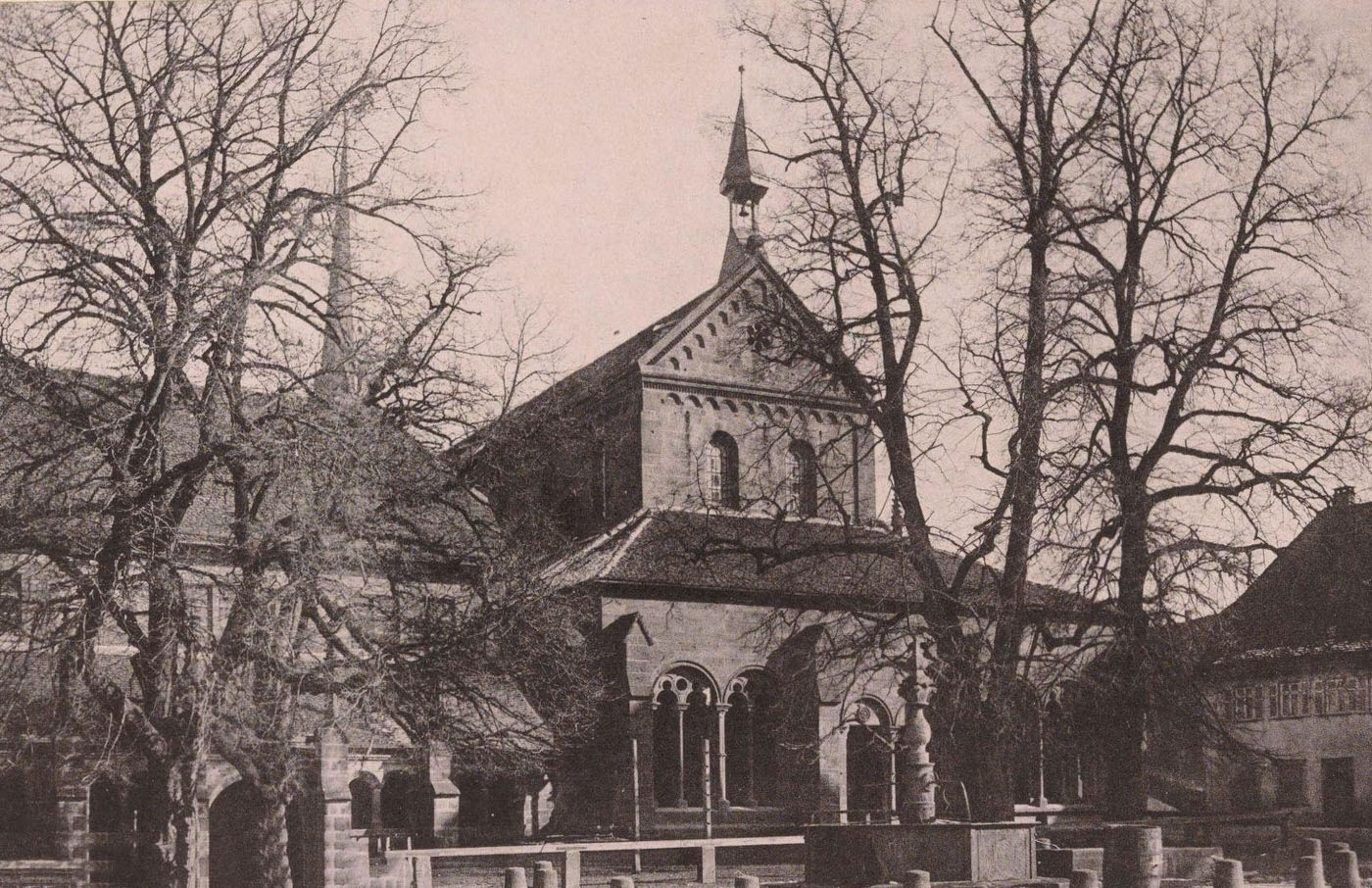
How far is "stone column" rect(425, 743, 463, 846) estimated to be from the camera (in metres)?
27.7

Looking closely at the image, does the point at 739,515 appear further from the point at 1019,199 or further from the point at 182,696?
the point at 182,696

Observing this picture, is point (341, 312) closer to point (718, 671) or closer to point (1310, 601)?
point (718, 671)

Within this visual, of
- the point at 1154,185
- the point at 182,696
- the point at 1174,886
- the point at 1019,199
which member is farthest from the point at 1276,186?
the point at 182,696

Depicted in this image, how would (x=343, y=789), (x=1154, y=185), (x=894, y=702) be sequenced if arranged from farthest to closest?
(x=894, y=702), (x=1154, y=185), (x=343, y=789)

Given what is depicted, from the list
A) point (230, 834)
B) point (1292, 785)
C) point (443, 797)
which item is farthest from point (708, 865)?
point (1292, 785)

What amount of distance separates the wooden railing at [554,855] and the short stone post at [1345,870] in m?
6.77

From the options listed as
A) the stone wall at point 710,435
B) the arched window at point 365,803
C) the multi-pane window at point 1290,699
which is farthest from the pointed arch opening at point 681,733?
the multi-pane window at point 1290,699

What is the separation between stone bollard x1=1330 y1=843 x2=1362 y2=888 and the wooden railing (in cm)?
677

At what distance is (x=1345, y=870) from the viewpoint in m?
18.1

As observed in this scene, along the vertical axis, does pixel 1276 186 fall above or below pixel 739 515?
above

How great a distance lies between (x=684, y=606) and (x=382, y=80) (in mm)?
14988

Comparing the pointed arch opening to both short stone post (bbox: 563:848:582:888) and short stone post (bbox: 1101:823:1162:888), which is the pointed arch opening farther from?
short stone post (bbox: 1101:823:1162:888)

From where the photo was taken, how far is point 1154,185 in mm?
23359

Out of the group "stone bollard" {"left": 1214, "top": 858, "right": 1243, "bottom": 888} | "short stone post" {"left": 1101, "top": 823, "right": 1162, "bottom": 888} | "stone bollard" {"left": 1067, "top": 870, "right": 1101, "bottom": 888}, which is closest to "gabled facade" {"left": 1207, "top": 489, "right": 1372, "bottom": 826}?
"short stone post" {"left": 1101, "top": 823, "right": 1162, "bottom": 888}
